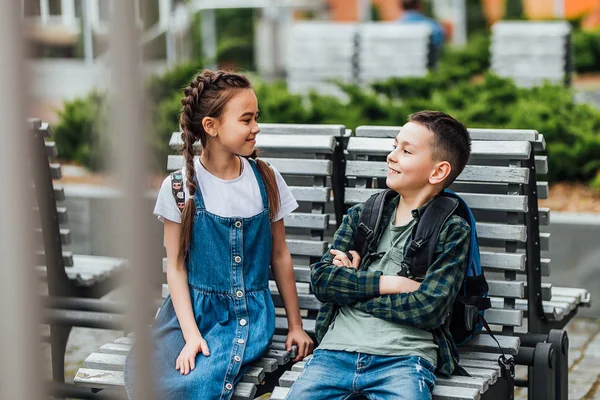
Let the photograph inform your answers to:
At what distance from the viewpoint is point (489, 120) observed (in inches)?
286

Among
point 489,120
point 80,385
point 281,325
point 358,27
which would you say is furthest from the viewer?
point 358,27

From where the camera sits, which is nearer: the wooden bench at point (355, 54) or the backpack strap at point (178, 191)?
the backpack strap at point (178, 191)

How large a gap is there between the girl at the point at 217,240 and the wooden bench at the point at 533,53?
7305 mm

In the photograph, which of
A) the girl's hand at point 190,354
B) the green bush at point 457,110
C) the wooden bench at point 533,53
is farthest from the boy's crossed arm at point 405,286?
the wooden bench at point 533,53

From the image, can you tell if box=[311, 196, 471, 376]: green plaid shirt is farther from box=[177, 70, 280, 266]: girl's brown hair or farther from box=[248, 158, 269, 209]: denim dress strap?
box=[177, 70, 280, 266]: girl's brown hair

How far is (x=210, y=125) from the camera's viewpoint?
3057 millimetres

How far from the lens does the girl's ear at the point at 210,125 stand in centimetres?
305

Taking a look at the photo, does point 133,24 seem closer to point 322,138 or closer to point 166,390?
point 166,390

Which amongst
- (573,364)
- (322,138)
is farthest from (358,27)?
(322,138)

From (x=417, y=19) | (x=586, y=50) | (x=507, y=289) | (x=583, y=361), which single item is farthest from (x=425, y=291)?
(x=586, y=50)

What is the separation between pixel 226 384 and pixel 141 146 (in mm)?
2070

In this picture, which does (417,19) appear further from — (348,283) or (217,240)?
(348,283)

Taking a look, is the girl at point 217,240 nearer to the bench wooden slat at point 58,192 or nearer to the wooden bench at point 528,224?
the wooden bench at point 528,224

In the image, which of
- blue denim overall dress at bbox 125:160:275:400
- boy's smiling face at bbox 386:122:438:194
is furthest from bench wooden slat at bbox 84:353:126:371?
boy's smiling face at bbox 386:122:438:194
